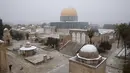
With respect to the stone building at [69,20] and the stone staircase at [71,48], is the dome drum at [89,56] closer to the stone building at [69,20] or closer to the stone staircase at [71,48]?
the stone staircase at [71,48]

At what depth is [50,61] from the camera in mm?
18062

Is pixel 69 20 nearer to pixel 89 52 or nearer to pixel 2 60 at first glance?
pixel 2 60

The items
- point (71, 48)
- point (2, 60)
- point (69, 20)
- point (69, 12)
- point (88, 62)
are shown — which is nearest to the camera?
point (88, 62)

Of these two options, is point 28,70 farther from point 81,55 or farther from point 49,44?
point 49,44

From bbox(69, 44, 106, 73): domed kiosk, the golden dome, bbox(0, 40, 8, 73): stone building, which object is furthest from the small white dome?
the golden dome

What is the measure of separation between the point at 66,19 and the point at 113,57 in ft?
96.9

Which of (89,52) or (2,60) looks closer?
(89,52)

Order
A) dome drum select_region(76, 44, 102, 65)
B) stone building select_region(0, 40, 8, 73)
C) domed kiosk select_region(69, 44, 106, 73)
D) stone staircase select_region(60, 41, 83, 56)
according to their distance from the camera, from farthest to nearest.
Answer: stone staircase select_region(60, 41, 83, 56) < stone building select_region(0, 40, 8, 73) < dome drum select_region(76, 44, 102, 65) < domed kiosk select_region(69, 44, 106, 73)

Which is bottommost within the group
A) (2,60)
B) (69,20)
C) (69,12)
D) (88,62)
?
(2,60)

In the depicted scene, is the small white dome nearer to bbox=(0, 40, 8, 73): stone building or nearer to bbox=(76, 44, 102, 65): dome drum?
bbox=(76, 44, 102, 65): dome drum

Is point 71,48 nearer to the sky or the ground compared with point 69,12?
nearer to the ground

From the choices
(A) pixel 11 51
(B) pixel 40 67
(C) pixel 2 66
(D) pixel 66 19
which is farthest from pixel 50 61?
(D) pixel 66 19

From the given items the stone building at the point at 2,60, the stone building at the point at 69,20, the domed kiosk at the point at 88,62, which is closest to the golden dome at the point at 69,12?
the stone building at the point at 69,20

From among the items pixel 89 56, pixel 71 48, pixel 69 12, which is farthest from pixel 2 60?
pixel 69 12
